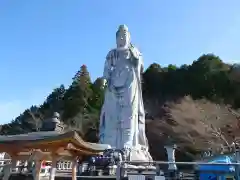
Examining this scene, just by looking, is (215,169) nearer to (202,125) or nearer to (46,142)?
(46,142)

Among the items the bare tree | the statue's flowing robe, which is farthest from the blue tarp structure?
the bare tree

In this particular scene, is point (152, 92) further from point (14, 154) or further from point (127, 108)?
point (14, 154)

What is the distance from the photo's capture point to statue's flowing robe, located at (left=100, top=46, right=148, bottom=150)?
14125 mm

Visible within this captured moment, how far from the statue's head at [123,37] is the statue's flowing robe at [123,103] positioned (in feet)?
1.51

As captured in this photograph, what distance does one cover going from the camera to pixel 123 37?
15.5 m

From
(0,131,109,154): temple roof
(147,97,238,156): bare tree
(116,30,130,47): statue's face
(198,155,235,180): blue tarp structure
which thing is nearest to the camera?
(0,131,109,154): temple roof

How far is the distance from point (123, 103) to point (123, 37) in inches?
145

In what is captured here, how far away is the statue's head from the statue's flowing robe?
46 cm

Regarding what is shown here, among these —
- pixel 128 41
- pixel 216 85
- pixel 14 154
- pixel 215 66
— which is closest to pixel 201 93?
pixel 216 85

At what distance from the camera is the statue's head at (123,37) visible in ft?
50.9

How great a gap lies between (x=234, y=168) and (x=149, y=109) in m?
21.0

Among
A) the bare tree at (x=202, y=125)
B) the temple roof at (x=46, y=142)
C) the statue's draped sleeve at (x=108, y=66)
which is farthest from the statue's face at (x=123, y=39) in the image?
the temple roof at (x=46, y=142)

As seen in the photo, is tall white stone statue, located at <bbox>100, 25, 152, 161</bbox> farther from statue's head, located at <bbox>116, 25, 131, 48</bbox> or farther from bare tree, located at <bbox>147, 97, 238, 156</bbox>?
bare tree, located at <bbox>147, 97, 238, 156</bbox>

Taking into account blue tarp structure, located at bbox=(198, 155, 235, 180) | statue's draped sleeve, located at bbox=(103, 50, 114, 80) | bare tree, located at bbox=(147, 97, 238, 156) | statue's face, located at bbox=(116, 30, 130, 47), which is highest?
statue's face, located at bbox=(116, 30, 130, 47)
